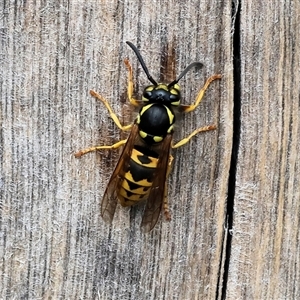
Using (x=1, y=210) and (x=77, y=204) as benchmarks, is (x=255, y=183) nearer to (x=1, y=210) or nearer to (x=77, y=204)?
(x=77, y=204)

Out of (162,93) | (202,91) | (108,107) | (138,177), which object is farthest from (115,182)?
(202,91)

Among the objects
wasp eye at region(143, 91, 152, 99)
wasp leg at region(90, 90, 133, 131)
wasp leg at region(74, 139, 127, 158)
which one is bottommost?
wasp leg at region(74, 139, 127, 158)

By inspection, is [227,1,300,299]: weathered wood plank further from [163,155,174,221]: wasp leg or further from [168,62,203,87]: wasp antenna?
[163,155,174,221]: wasp leg

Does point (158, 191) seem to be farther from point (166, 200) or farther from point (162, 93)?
point (162, 93)

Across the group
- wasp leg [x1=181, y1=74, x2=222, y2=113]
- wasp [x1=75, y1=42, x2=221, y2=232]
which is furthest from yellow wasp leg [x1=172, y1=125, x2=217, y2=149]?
wasp leg [x1=181, y1=74, x2=222, y2=113]

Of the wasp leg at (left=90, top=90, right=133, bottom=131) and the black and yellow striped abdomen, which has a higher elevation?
the wasp leg at (left=90, top=90, right=133, bottom=131)

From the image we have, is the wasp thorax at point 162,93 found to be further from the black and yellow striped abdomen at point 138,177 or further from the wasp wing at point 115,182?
the black and yellow striped abdomen at point 138,177

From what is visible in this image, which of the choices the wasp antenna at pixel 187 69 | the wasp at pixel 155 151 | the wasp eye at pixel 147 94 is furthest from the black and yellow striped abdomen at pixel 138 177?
the wasp antenna at pixel 187 69
